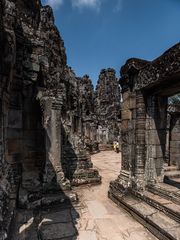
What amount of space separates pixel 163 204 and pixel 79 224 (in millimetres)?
1857

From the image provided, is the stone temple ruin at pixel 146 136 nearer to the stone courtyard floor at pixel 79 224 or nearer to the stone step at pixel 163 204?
the stone step at pixel 163 204

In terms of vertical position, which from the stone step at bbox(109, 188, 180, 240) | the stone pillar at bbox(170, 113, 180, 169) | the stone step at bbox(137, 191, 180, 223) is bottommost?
the stone step at bbox(109, 188, 180, 240)

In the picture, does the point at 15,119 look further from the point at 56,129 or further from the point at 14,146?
the point at 56,129

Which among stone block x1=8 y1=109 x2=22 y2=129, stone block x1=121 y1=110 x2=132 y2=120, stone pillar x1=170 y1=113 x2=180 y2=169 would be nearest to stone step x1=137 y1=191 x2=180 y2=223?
stone block x1=121 y1=110 x2=132 y2=120

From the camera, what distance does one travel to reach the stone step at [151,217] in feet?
10.2

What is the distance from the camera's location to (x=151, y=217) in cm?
354

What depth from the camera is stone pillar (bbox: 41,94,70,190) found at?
476 cm

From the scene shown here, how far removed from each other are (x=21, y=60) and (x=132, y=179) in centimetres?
437

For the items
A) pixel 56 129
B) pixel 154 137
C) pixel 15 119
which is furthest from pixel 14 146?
pixel 154 137

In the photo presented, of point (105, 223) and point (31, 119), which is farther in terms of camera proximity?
point (31, 119)

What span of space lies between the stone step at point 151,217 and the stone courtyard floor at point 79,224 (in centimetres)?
12

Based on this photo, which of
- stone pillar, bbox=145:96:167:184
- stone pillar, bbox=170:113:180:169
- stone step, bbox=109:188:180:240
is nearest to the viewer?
stone step, bbox=109:188:180:240

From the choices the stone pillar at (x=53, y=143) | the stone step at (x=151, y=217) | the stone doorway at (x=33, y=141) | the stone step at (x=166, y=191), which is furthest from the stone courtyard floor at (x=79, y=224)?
the stone doorway at (x=33, y=141)

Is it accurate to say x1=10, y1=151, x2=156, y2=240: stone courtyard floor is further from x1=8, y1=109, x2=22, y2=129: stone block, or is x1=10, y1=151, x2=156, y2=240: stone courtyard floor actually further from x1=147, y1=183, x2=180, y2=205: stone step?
x1=8, y1=109, x2=22, y2=129: stone block
